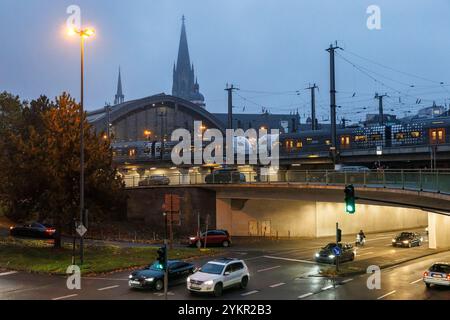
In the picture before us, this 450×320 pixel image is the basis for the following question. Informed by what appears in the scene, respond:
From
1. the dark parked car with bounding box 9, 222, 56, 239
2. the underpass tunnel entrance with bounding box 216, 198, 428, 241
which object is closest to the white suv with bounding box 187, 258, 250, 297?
the dark parked car with bounding box 9, 222, 56, 239

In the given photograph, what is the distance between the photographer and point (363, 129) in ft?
224

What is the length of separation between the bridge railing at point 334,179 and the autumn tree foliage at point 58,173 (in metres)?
16.2

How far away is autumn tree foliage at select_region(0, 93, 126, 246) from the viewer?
33.1 metres

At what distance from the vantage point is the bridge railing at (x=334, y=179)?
2923cm

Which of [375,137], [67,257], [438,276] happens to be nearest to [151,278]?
[67,257]

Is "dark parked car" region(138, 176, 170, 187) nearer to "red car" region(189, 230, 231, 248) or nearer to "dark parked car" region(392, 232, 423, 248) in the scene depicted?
"red car" region(189, 230, 231, 248)

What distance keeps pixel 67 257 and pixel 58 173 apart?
5418 mm

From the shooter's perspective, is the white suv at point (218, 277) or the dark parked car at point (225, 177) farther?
the dark parked car at point (225, 177)

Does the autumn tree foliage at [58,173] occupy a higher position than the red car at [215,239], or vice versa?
the autumn tree foliage at [58,173]

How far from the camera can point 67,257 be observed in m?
33.0

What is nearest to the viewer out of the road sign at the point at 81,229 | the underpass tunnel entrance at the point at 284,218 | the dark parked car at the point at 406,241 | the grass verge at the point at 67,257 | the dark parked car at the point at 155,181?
the road sign at the point at 81,229

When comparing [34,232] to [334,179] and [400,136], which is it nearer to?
[334,179]

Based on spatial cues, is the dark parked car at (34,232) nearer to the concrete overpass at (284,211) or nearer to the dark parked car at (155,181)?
the concrete overpass at (284,211)

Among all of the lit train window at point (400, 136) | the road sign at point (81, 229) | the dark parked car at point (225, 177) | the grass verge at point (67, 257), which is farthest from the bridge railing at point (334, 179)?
the lit train window at point (400, 136)
